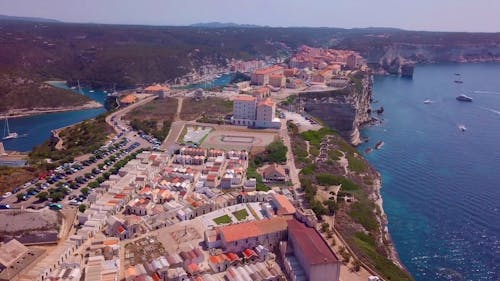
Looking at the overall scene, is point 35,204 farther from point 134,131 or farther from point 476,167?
point 476,167

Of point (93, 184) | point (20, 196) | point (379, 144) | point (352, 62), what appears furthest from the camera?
point (352, 62)

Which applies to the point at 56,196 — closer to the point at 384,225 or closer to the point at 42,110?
the point at 384,225

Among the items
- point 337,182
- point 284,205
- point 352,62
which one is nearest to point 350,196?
point 337,182

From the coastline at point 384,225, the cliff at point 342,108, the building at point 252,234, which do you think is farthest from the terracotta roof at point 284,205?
the cliff at point 342,108

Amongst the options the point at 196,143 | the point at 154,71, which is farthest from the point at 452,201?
the point at 154,71

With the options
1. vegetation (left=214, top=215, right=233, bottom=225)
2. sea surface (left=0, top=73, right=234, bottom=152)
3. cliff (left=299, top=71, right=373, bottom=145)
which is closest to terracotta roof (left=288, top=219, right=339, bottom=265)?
vegetation (left=214, top=215, right=233, bottom=225)

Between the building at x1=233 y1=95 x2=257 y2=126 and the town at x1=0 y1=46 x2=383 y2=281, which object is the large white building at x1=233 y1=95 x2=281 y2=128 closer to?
the building at x1=233 y1=95 x2=257 y2=126
